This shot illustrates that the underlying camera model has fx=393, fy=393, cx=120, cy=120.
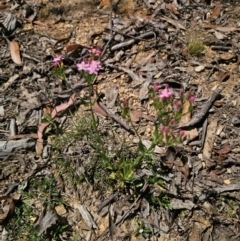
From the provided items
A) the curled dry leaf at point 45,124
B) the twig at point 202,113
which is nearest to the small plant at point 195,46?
the twig at point 202,113

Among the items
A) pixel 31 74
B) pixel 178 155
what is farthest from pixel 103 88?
pixel 178 155

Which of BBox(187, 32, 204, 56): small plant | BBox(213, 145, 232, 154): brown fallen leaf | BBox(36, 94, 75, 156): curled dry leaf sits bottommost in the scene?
BBox(213, 145, 232, 154): brown fallen leaf

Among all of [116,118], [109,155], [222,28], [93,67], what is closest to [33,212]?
[109,155]

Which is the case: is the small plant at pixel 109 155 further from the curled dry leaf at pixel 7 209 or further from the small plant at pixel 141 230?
the curled dry leaf at pixel 7 209

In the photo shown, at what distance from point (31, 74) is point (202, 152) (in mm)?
1551

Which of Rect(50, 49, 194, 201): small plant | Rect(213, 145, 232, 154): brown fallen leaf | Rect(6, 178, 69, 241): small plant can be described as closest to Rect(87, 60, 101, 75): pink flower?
Rect(50, 49, 194, 201): small plant

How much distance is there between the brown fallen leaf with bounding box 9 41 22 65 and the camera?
133 inches

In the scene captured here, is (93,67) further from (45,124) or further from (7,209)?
(7,209)

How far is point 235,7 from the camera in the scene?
150 inches

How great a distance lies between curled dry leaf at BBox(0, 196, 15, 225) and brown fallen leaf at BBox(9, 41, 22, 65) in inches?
48.4

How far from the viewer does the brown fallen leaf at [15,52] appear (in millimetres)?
3368

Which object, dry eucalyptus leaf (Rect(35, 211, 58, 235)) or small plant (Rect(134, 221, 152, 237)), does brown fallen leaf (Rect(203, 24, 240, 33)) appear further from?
dry eucalyptus leaf (Rect(35, 211, 58, 235))

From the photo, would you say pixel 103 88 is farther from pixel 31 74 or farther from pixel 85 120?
pixel 31 74

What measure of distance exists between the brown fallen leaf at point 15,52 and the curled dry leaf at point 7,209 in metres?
1.23
